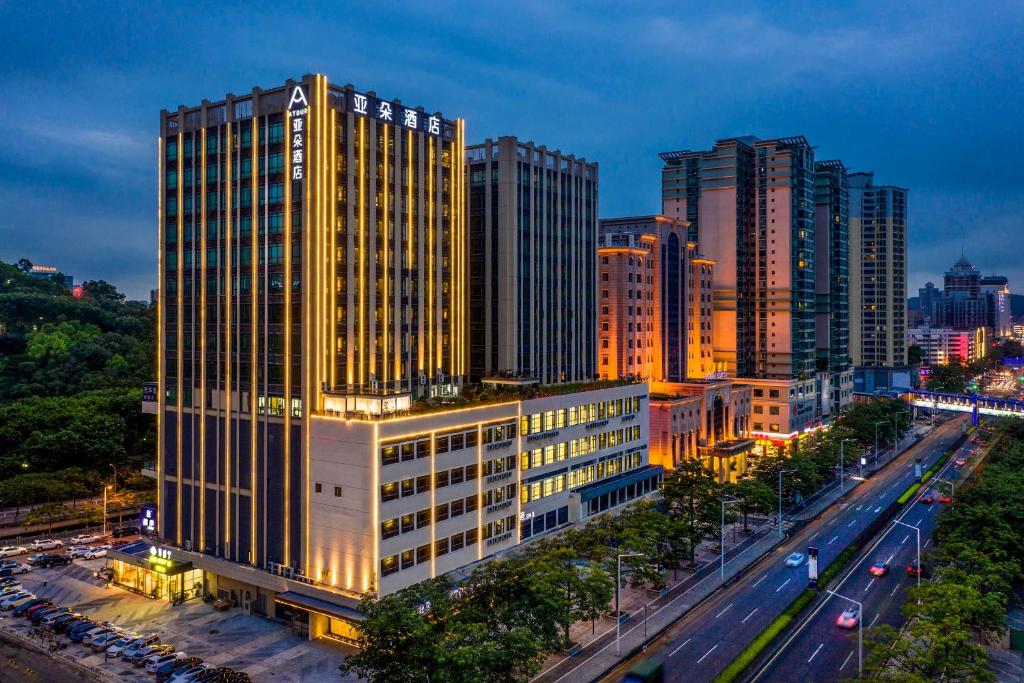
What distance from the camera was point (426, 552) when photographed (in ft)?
217

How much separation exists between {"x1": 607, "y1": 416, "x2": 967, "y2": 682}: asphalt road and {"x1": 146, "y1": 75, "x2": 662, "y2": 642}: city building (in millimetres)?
20439

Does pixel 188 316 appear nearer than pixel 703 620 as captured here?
No

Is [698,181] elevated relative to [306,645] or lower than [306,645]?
elevated

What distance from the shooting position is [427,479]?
66.2 meters

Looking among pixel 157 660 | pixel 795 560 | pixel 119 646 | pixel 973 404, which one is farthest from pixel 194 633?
pixel 973 404

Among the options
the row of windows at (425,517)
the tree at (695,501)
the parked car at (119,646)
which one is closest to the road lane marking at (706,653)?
the tree at (695,501)

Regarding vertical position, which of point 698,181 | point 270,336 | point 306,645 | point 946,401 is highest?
point 698,181

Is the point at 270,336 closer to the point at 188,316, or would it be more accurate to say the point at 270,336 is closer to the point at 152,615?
the point at 188,316

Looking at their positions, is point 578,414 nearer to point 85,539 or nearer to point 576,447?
point 576,447

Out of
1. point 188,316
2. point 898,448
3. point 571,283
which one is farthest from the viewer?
point 898,448

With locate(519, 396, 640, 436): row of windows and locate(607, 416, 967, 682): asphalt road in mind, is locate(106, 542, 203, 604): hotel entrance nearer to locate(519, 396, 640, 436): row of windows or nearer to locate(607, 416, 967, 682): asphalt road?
locate(519, 396, 640, 436): row of windows

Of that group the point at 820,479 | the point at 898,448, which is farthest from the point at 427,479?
the point at 898,448

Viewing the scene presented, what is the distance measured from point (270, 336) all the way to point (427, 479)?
1936 cm

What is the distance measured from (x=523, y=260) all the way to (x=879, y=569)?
173 ft
